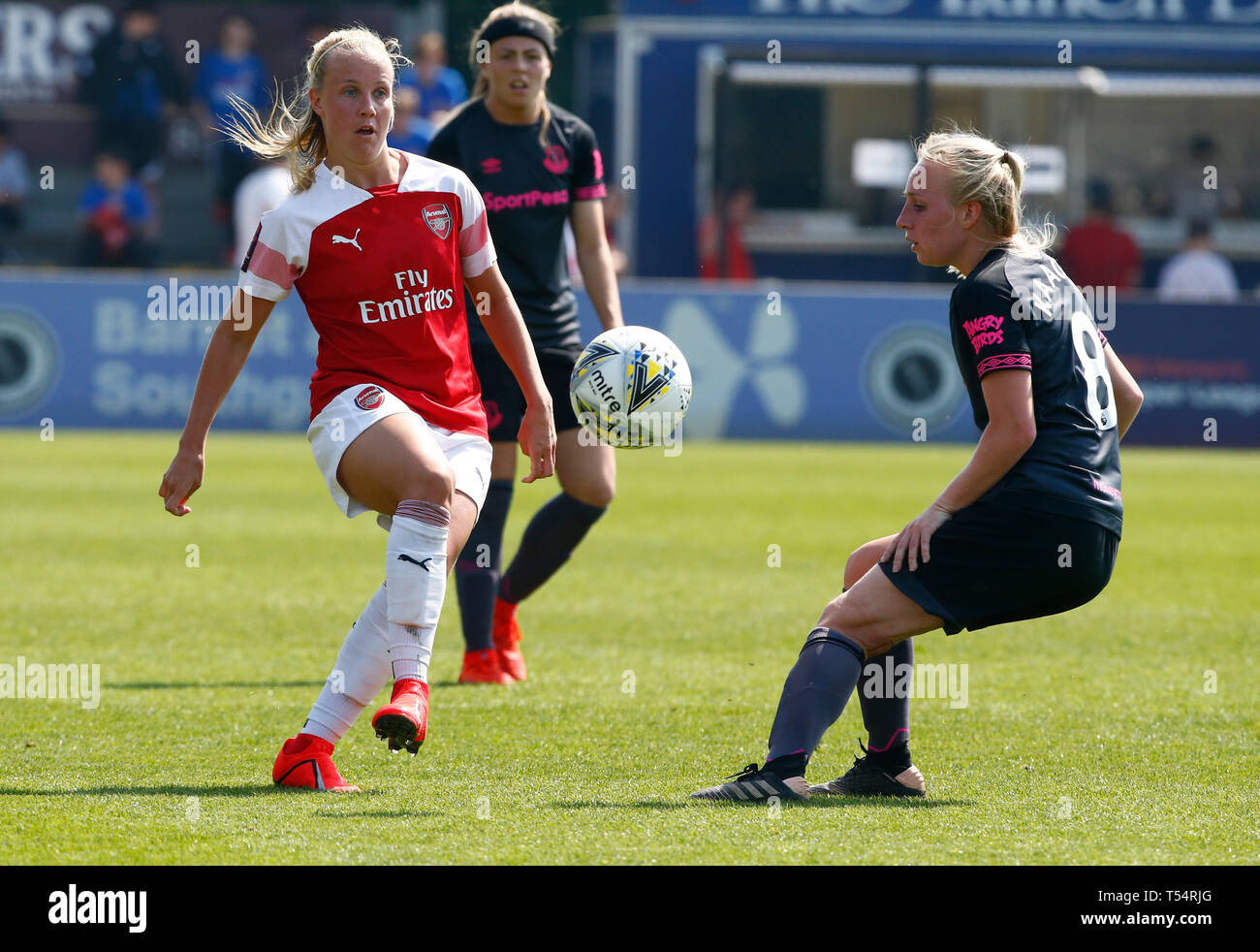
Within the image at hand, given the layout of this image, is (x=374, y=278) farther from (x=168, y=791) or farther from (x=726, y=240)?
(x=726, y=240)

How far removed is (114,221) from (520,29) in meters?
14.2

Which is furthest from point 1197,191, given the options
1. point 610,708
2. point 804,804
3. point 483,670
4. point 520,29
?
point 804,804

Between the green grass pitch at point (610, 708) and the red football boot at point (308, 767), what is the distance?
3.0 inches

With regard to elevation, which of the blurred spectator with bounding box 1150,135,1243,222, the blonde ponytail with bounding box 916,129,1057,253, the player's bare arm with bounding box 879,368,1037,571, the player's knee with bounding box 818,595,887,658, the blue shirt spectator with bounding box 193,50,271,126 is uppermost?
the blue shirt spectator with bounding box 193,50,271,126

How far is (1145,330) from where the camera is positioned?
Result: 17.4 m

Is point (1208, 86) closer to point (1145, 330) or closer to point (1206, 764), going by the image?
point (1145, 330)

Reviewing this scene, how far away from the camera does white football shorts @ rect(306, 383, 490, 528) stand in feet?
15.2

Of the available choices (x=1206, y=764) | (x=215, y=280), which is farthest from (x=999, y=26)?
(x=1206, y=764)

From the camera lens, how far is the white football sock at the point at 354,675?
473cm

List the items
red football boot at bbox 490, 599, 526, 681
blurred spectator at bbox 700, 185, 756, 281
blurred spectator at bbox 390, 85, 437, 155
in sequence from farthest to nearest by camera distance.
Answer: blurred spectator at bbox 700, 185, 756, 281 < blurred spectator at bbox 390, 85, 437, 155 < red football boot at bbox 490, 599, 526, 681

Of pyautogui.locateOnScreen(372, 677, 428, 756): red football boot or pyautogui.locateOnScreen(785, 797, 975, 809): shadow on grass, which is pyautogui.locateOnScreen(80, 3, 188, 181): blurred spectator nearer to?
pyautogui.locateOnScreen(372, 677, 428, 756): red football boot

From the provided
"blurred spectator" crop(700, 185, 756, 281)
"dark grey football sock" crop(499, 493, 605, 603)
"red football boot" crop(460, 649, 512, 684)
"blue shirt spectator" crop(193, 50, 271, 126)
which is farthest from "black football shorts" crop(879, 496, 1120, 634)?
"blue shirt spectator" crop(193, 50, 271, 126)

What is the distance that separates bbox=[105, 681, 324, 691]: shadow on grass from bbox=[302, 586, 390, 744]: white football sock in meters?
1.59

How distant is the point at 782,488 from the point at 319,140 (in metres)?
9.15
